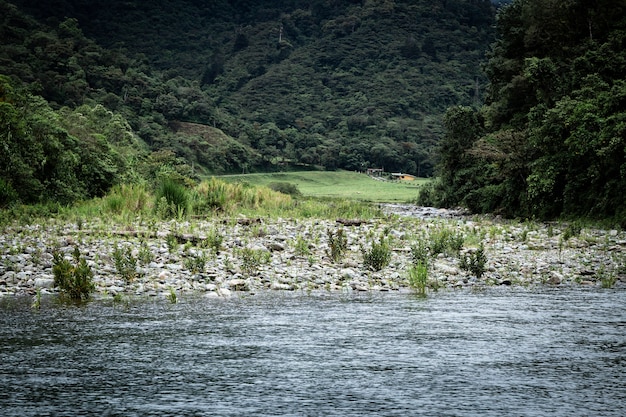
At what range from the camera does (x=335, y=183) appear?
133125mm

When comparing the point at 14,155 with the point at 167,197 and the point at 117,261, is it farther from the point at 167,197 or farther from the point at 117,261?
the point at 117,261

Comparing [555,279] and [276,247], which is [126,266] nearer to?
[276,247]

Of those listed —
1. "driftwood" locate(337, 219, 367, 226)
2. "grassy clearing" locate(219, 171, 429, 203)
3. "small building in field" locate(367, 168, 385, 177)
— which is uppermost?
"small building in field" locate(367, 168, 385, 177)

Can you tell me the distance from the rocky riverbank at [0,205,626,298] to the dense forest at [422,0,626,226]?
30.0ft

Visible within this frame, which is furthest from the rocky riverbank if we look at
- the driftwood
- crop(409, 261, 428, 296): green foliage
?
the driftwood

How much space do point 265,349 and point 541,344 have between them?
416 cm

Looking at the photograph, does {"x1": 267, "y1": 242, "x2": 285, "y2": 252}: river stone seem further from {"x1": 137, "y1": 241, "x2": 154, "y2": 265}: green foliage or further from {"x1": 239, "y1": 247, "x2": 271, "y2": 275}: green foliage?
{"x1": 137, "y1": 241, "x2": 154, "y2": 265}: green foliage

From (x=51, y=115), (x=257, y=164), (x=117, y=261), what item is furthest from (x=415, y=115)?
(x=117, y=261)

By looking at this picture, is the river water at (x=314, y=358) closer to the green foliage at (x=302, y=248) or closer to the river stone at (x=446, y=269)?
the river stone at (x=446, y=269)

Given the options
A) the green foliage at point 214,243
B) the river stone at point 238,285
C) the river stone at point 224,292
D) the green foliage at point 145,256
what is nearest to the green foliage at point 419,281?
the river stone at point 238,285

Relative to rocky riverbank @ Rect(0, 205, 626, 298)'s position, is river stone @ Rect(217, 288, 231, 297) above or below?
below

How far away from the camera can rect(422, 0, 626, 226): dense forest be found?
34.2 m

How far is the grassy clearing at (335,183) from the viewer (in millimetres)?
106494

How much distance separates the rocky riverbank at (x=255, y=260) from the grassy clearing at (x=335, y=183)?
7441 cm
